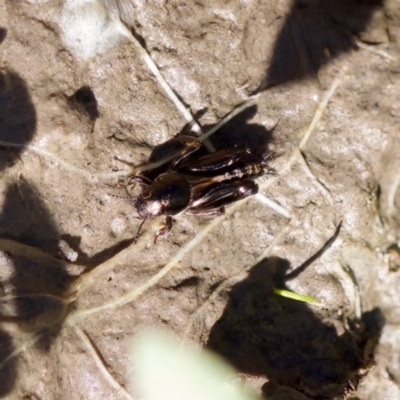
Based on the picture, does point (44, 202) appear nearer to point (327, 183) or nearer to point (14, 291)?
point (14, 291)

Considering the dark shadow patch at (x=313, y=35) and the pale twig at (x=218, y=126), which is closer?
the pale twig at (x=218, y=126)

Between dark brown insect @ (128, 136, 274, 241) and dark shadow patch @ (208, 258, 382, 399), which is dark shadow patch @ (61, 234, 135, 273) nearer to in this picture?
dark brown insect @ (128, 136, 274, 241)

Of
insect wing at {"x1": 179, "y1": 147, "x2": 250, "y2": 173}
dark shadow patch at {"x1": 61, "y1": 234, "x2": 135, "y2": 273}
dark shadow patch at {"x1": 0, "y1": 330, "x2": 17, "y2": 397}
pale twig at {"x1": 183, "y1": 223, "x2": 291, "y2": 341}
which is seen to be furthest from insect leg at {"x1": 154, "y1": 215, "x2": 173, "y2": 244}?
dark shadow patch at {"x1": 0, "y1": 330, "x2": 17, "y2": 397}

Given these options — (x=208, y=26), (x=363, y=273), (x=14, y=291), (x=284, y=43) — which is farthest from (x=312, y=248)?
(x=14, y=291)

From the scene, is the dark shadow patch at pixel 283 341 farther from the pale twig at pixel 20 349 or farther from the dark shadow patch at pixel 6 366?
the dark shadow patch at pixel 6 366

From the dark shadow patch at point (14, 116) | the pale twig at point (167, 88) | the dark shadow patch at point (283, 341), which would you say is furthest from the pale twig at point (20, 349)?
the pale twig at point (167, 88)

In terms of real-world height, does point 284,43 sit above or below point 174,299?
above

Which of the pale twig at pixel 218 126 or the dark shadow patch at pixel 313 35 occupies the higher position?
the dark shadow patch at pixel 313 35

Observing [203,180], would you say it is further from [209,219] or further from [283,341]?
[283,341]
